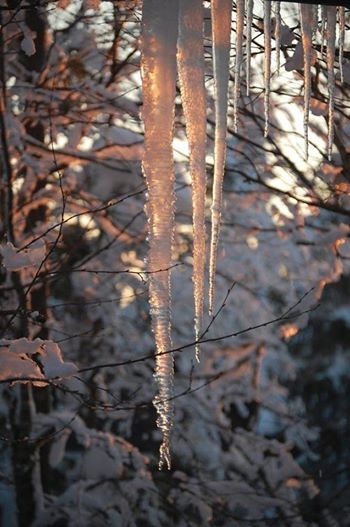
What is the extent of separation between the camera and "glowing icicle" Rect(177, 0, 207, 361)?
7.96 feet

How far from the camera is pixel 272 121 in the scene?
6.39 meters

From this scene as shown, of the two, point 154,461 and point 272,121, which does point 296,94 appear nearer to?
point 272,121

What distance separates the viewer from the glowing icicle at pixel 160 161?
2359 millimetres

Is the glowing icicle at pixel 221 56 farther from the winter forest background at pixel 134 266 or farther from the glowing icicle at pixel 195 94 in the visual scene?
the winter forest background at pixel 134 266

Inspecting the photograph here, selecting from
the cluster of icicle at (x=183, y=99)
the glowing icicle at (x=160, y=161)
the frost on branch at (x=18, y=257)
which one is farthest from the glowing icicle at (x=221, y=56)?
the frost on branch at (x=18, y=257)

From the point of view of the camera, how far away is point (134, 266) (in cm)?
970

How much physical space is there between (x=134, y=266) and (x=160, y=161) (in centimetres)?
703

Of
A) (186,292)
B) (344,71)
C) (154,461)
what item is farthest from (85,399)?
(186,292)

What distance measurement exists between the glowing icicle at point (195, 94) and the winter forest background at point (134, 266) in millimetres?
1394

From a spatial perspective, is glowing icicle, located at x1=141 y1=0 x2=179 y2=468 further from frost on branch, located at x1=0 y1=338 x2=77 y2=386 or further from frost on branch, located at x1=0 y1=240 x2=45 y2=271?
frost on branch, located at x1=0 y1=240 x2=45 y2=271

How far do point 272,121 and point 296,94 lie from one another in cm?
121

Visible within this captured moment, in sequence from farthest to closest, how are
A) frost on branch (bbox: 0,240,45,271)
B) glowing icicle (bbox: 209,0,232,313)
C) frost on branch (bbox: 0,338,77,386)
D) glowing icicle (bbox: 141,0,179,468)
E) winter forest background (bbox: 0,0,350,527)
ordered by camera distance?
1. winter forest background (bbox: 0,0,350,527)
2. frost on branch (bbox: 0,240,45,271)
3. frost on branch (bbox: 0,338,77,386)
4. glowing icicle (bbox: 209,0,232,313)
5. glowing icicle (bbox: 141,0,179,468)

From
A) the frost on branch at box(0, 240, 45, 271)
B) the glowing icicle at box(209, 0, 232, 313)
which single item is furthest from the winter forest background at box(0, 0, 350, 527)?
the glowing icicle at box(209, 0, 232, 313)

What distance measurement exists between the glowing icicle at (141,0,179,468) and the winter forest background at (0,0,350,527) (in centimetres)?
127
